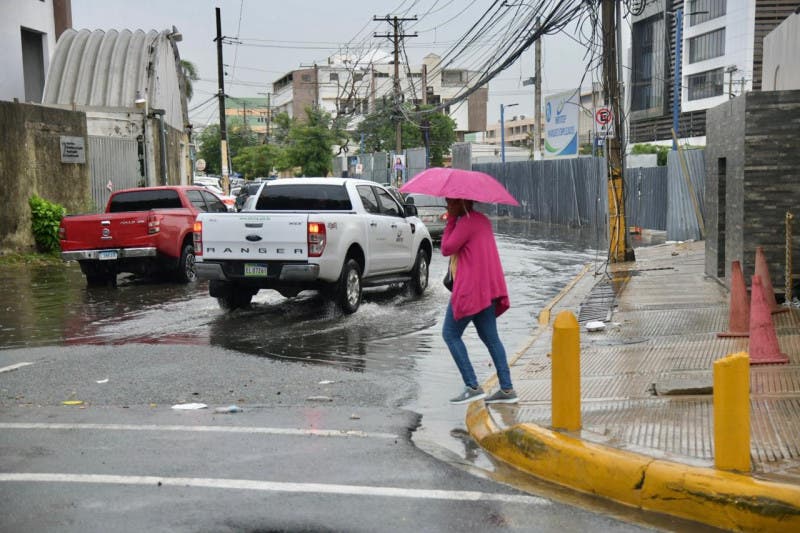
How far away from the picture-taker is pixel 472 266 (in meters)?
7.63

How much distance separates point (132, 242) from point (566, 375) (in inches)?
489

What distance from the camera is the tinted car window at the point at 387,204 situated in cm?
1530

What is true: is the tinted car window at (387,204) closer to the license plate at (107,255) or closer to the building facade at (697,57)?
the license plate at (107,255)

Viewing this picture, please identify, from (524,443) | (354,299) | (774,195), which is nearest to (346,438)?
(524,443)

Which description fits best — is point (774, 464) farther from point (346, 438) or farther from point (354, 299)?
point (354, 299)

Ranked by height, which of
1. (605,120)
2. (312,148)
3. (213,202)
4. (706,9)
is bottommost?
(213,202)

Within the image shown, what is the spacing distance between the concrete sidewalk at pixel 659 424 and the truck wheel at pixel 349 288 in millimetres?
2865

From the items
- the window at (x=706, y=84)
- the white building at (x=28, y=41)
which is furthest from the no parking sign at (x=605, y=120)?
the window at (x=706, y=84)

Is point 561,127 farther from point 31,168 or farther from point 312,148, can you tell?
point 312,148

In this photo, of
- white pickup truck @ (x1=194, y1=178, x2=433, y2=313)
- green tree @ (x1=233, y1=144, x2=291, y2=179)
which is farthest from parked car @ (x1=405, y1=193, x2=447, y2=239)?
green tree @ (x1=233, y1=144, x2=291, y2=179)

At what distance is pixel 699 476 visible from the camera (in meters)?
5.23

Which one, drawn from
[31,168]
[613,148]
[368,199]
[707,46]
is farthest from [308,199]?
[707,46]

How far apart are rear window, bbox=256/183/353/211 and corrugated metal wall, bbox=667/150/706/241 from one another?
1384 centimetres

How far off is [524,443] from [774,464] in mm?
1506
